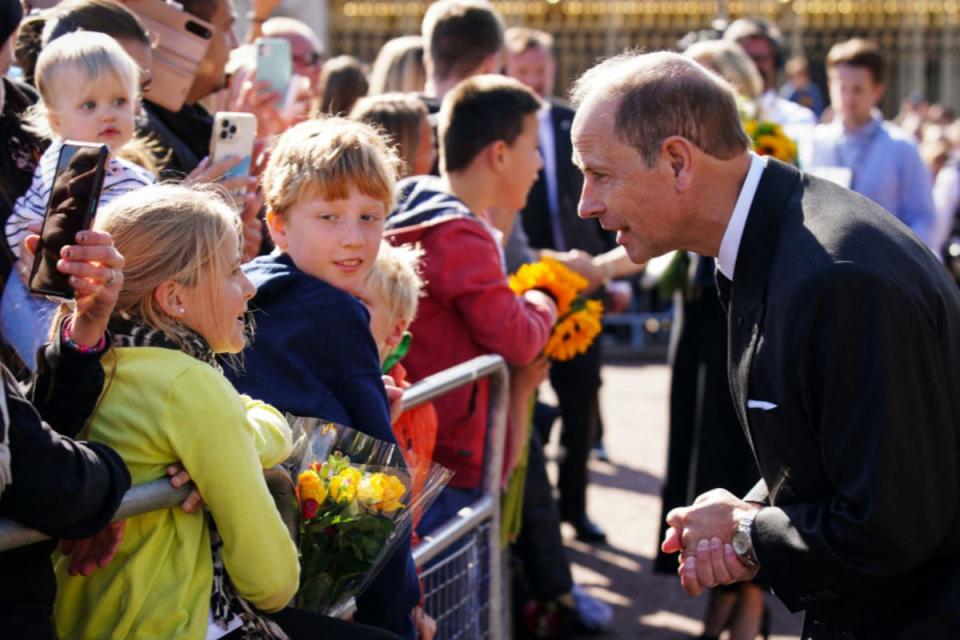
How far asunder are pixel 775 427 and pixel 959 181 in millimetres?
11711

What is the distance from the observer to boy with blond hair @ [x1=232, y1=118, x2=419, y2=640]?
3588mm

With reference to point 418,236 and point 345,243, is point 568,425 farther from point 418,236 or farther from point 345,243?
point 345,243

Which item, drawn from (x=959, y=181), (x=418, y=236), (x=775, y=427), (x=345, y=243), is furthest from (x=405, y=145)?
(x=959, y=181)

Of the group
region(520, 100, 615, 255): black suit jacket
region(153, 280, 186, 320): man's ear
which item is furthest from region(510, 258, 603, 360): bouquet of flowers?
region(153, 280, 186, 320): man's ear

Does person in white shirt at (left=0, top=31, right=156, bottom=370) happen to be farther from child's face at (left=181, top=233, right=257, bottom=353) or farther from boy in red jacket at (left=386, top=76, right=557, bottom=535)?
boy in red jacket at (left=386, top=76, right=557, bottom=535)

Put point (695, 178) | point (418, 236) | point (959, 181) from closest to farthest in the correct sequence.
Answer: point (695, 178) < point (418, 236) < point (959, 181)

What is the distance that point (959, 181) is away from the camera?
552 inches

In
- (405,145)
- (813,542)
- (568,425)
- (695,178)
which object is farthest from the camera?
(568,425)

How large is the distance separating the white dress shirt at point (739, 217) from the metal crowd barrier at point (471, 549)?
1129 mm

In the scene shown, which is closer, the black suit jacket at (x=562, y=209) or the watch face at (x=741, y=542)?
the watch face at (x=741, y=542)

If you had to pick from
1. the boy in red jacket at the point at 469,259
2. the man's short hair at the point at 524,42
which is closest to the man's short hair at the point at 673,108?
the boy in red jacket at the point at 469,259

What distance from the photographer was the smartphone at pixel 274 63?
Answer: 5.48 meters

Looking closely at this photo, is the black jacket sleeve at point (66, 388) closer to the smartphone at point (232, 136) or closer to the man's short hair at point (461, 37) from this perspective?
the smartphone at point (232, 136)

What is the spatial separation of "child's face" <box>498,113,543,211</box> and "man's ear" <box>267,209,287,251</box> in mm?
1625
